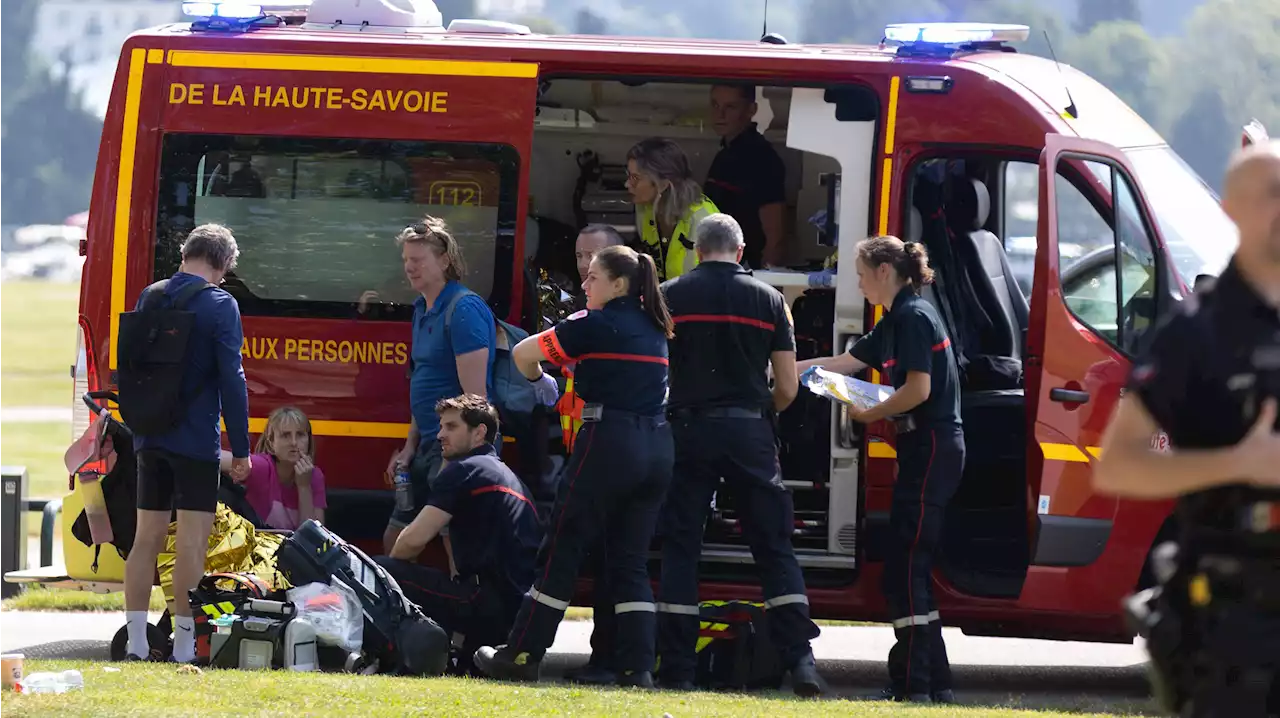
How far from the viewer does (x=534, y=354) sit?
673cm

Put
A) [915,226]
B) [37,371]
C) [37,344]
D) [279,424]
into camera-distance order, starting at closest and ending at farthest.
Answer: [279,424]
[915,226]
[37,371]
[37,344]

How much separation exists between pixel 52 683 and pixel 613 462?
2019 mm

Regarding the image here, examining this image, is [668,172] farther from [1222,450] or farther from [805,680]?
[1222,450]

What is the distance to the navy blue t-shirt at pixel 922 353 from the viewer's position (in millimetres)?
6863

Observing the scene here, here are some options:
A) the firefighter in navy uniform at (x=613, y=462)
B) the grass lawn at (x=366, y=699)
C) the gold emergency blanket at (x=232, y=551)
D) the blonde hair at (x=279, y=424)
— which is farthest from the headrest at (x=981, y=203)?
the gold emergency blanket at (x=232, y=551)

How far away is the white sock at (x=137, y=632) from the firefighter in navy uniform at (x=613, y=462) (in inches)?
53.2

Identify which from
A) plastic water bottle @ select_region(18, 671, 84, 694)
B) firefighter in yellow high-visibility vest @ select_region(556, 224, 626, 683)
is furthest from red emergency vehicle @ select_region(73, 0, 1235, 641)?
plastic water bottle @ select_region(18, 671, 84, 694)

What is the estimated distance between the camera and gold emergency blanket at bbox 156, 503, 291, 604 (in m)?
7.26

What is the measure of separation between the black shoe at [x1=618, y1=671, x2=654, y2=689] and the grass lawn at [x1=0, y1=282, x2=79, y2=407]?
1916 cm

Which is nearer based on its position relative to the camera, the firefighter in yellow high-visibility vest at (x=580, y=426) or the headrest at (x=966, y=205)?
the firefighter in yellow high-visibility vest at (x=580, y=426)

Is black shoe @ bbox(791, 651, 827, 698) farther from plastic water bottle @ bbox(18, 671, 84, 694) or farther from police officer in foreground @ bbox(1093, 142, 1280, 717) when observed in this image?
police officer in foreground @ bbox(1093, 142, 1280, 717)

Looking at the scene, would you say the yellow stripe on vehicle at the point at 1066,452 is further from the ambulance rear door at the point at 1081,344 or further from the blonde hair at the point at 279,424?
the blonde hair at the point at 279,424

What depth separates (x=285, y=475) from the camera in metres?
7.51

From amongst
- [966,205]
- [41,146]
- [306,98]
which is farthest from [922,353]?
[41,146]
